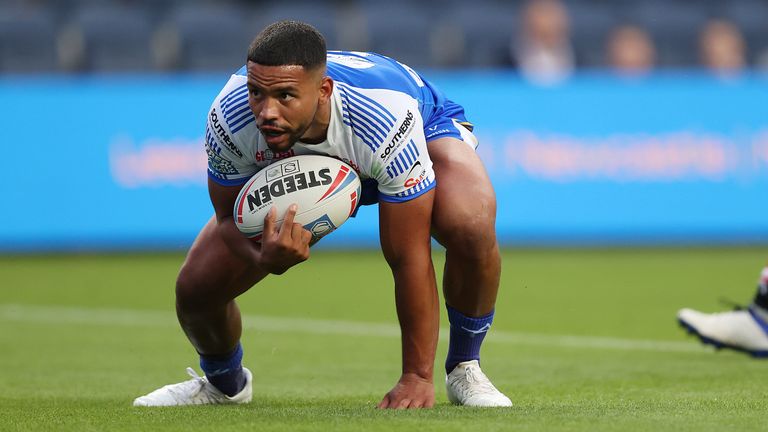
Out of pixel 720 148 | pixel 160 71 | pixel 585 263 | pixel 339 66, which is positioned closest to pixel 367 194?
pixel 339 66

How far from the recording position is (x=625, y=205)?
13.2 metres

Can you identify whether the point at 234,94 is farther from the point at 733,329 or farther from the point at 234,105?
the point at 733,329

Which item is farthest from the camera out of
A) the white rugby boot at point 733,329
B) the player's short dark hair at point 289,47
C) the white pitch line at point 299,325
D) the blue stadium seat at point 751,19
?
the blue stadium seat at point 751,19

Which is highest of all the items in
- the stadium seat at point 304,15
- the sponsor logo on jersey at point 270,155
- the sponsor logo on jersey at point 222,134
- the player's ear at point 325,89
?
the player's ear at point 325,89

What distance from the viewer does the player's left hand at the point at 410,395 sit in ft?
15.7

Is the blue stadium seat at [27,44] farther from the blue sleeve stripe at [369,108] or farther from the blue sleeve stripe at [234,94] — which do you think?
the blue sleeve stripe at [369,108]

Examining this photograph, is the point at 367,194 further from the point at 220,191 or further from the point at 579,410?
the point at 579,410

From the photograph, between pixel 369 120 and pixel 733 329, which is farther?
pixel 733 329

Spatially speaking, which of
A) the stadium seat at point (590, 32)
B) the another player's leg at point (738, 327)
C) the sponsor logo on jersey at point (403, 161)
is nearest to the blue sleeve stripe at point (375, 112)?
the sponsor logo on jersey at point (403, 161)

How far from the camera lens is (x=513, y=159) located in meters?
12.9

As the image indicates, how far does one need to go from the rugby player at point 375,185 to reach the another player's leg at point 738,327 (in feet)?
6.58

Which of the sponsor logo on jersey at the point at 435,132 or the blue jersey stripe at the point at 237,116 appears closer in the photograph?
the blue jersey stripe at the point at 237,116

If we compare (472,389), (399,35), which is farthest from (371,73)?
(399,35)

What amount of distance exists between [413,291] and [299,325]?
3.58 m
